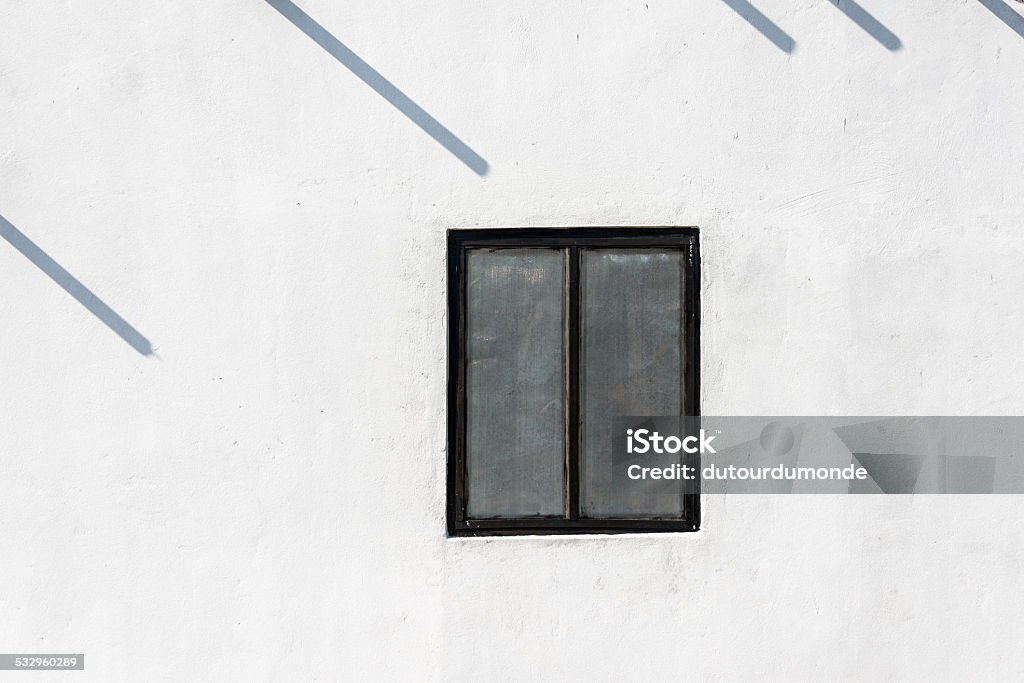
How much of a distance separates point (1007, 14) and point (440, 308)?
2.69 meters

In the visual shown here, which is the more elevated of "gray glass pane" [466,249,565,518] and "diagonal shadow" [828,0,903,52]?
"diagonal shadow" [828,0,903,52]

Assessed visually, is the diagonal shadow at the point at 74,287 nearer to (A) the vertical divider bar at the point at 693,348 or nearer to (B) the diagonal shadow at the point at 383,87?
(B) the diagonal shadow at the point at 383,87

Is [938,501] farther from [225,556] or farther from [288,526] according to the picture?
[225,556]

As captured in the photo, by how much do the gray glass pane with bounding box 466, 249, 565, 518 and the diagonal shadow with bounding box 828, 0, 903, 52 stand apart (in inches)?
62.1

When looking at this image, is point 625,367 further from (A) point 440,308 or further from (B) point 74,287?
(B) point 74,287

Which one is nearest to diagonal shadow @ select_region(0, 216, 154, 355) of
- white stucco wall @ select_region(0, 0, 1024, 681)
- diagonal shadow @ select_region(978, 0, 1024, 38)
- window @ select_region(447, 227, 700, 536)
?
white stucco wall @ select_region(0, 0, 1024, 681)

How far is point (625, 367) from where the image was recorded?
3.91 meters

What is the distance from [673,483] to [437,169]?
5.47 feet

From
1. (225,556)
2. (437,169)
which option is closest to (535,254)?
(437,169)

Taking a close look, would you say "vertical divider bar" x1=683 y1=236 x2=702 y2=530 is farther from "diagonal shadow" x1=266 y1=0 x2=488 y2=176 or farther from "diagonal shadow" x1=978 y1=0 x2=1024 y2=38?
"diagonal shadow" x1=978 y1=0 x2=1024 y2=38

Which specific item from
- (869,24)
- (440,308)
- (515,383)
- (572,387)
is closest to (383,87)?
(440,308)

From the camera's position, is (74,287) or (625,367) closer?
(74,287)

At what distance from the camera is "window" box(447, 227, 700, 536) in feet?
12.7

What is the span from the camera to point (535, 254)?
3898mm
